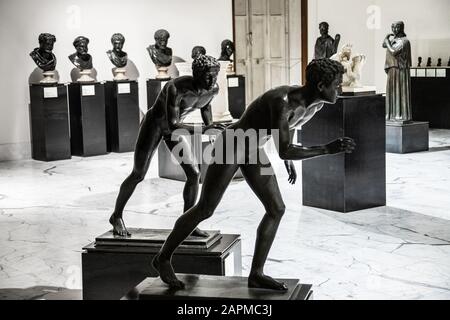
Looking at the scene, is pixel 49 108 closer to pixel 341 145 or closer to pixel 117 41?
pixel 117 41

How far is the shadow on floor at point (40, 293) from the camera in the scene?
5.47m

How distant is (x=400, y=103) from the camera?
13.3 m

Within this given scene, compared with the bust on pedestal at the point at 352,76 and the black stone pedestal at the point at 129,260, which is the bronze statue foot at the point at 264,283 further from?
the bust on pedestal at the point at 352,76

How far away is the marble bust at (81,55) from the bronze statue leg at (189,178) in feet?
27.1

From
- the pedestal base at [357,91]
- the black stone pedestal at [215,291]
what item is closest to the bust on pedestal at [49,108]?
the pedestal base at [357,91]

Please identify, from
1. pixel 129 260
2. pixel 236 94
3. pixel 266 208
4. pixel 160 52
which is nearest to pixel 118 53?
pixel 160 52

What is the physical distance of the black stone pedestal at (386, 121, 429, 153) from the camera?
12805 mm

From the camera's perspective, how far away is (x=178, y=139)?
18.2ft

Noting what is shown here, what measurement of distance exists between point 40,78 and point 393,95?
6.25m

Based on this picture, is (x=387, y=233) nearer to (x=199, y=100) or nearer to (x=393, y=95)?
(x=199, y=100)

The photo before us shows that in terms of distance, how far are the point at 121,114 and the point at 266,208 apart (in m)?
9.85

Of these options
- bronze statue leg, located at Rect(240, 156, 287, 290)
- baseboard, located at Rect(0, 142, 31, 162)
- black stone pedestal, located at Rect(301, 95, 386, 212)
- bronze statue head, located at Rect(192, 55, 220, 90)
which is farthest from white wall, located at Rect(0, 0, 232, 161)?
bronze statue leg, located at Rect(240, 156, 287, 290)

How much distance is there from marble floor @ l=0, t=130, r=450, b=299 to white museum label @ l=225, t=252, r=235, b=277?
647 millimetres
